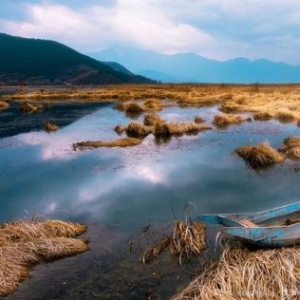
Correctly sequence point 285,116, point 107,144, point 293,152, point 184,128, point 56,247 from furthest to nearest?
1. point 285,116
2. point 184,128
3. point 107,144
4. point 293,152
5. point 56,247

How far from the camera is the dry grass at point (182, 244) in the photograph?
13.2 meters

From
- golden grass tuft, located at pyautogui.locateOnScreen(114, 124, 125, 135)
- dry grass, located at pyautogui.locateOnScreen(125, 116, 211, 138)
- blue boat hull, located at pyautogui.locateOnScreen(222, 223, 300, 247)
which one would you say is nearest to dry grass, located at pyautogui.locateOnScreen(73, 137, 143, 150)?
dry grass, located at pyautogui.locateOnScreen(125, 116, 211, 138)

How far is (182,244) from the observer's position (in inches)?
528

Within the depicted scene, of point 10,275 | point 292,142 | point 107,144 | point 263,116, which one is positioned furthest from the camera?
point 263,116

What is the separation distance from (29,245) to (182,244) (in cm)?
449

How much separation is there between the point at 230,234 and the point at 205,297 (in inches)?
108

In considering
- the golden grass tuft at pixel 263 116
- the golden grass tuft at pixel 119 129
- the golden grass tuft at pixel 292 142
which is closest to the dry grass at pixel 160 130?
the golden grass tuft at pixel 119 129

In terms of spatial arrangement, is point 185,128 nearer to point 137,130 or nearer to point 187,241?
point 137,130

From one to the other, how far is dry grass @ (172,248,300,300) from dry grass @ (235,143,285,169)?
13756 mm

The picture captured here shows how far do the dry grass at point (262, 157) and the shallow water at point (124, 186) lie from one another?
549 mm

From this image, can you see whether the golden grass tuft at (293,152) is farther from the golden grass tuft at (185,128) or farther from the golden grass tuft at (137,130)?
the golden grass tuft at (137,130)

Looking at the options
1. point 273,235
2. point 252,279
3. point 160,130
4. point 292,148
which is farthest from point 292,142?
point 252,279

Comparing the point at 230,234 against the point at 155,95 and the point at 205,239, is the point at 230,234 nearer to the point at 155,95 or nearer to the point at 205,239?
the point at 205,239

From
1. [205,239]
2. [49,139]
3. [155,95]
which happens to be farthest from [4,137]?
[155,95]
